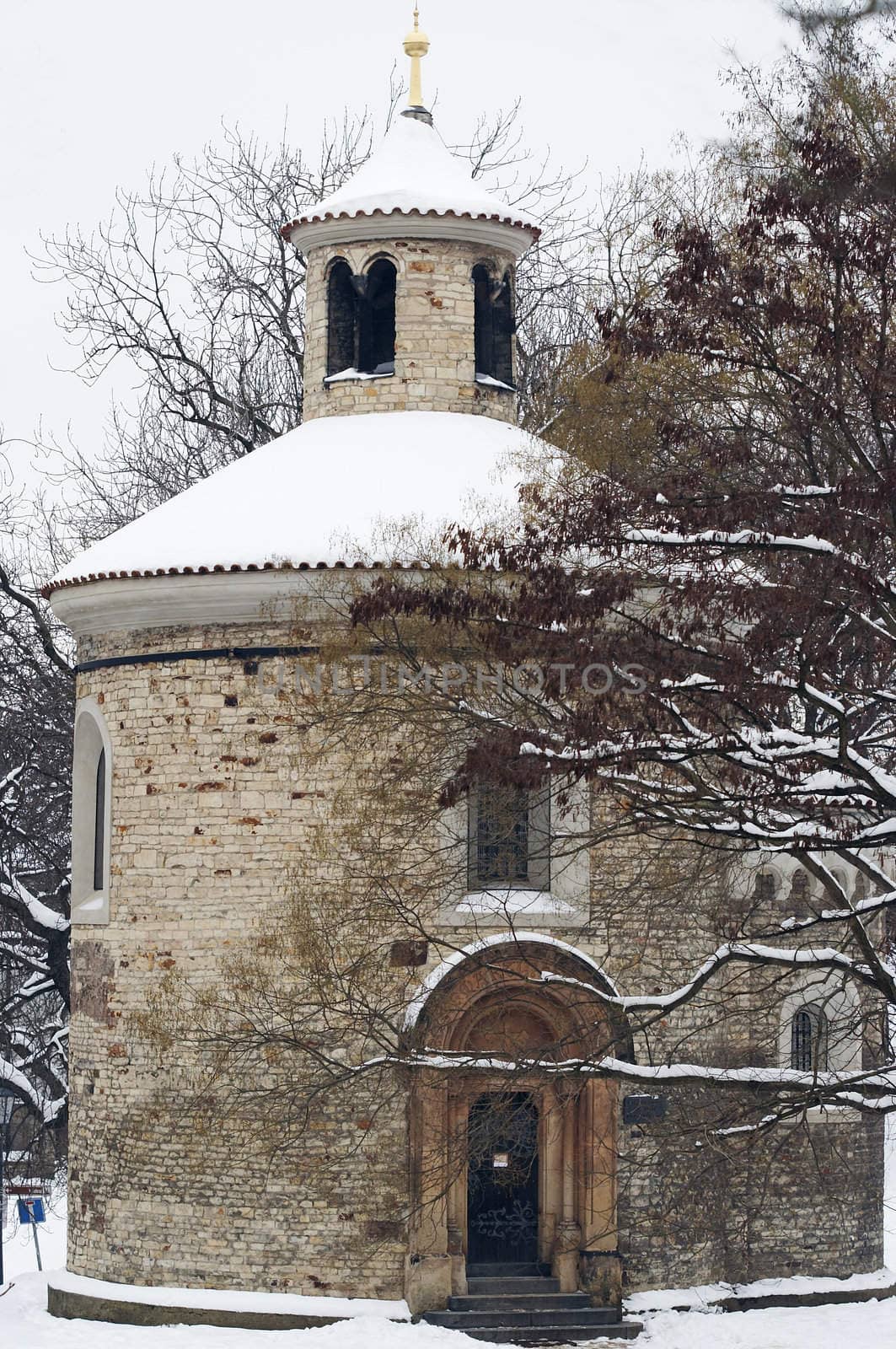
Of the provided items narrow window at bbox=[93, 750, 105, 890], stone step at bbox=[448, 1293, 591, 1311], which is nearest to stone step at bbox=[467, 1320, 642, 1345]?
stone step at bbox=[448, 1293, 591, 1311]

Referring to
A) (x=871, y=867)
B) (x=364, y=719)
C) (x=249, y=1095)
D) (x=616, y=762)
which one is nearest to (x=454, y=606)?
(x=616, y=762)

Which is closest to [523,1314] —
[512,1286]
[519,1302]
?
[519,1302]

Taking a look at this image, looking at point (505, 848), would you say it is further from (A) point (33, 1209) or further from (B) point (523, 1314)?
(A) point (33, 1209)

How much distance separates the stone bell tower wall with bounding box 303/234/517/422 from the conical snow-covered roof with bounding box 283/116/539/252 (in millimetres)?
195

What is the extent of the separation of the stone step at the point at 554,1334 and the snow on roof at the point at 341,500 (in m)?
5.69

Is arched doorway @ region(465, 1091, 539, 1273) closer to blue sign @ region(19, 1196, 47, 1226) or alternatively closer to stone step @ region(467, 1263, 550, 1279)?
stone step @ region(467, 1263, 550, 1279)

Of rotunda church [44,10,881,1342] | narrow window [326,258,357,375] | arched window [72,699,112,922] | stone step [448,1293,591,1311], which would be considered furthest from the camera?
narrow window [326,258,357,375]

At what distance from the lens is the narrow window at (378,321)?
782 inches

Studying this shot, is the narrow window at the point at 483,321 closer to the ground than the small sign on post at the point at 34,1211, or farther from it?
farther from it

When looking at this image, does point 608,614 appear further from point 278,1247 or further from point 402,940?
point 278,1247

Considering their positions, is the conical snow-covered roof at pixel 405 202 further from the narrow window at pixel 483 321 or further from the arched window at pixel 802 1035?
the arched window at pixel 802 1035

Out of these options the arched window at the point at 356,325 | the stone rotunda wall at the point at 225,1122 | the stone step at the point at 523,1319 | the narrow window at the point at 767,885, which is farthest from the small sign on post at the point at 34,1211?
the arched window at the point at 356,325

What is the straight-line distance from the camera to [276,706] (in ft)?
56.8

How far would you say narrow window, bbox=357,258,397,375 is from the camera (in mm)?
19875
